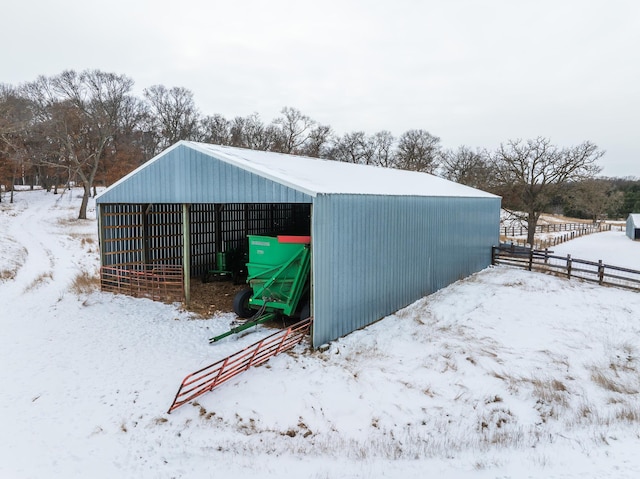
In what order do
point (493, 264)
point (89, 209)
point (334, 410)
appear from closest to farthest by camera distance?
point (334, 410) → point (493, 264) → point (89, 209)

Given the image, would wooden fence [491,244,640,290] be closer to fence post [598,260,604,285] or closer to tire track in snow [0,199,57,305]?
fence post [598,260,604,285]

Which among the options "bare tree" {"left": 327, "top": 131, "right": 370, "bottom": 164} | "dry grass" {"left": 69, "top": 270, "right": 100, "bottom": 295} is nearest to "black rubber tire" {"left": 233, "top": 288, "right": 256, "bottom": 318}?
"dry grass" {"left": 69, "top": 270, "right": 100, "bottom": 295}

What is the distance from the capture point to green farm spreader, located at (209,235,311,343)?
10305 millimetres

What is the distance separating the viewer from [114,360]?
29.2ft

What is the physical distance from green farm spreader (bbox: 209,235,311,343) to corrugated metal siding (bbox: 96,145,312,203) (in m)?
1.23

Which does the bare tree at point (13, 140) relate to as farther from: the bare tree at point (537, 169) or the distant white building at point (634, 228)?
the distant white building at point (634, 228)

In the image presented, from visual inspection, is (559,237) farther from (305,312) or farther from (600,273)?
(305,312)

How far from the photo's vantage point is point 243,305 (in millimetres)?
11422

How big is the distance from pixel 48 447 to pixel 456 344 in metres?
8.10

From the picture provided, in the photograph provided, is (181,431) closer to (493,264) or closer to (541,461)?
(541,461)

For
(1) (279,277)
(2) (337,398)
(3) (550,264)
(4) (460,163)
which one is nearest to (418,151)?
(4) (460,163)

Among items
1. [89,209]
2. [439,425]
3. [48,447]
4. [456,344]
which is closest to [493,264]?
[456,344]

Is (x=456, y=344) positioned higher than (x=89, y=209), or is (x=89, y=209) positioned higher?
(x=89, y=209)

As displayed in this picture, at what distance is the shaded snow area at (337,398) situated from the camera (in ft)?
19.1
